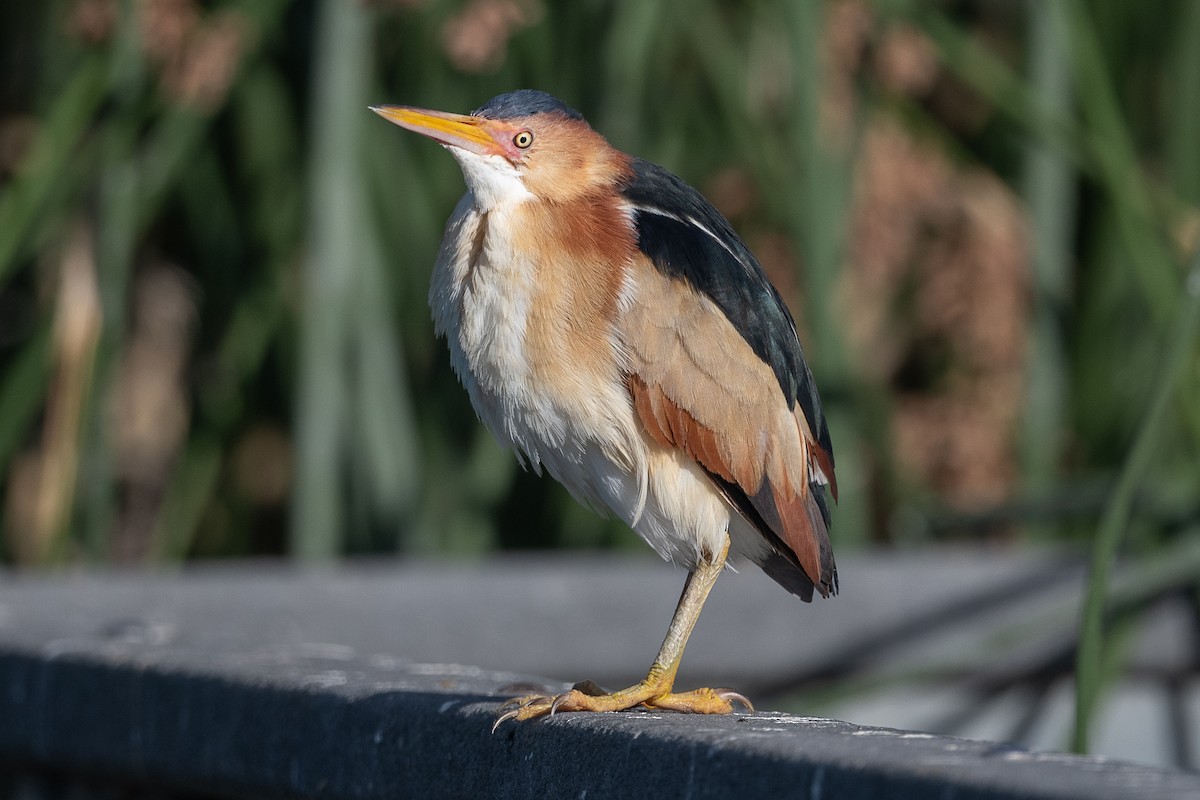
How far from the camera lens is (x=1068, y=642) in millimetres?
2775

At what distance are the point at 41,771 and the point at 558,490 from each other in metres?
1.81

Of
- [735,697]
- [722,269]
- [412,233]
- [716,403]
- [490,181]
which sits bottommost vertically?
[735,697]

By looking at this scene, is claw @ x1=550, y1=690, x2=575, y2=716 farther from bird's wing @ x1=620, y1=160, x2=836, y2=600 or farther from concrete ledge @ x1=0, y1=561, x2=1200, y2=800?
bird's wing @ x1=620, y1=160, x2=836, y2=600

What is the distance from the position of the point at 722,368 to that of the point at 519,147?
32 cm

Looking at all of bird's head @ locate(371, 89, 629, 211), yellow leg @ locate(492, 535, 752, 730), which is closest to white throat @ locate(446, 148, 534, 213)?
bird's head @ locate(371, 89, 629, 211)

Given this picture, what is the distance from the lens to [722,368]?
66.6 inches

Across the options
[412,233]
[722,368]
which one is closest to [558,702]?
[722,368]

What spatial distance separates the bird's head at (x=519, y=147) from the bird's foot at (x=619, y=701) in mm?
511

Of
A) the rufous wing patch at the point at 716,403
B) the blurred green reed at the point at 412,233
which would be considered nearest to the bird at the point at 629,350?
the rufous wing patch at the point at 716,403

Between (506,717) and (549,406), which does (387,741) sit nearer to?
(506,717)

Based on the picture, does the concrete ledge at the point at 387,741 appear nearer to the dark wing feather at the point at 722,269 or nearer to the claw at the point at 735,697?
the claw at the point at 735,697

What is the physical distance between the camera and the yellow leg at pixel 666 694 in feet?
4.84

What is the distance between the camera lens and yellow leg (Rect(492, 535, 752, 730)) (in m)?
1.48

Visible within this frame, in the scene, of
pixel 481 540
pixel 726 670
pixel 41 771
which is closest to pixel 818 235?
pixel 726 670
